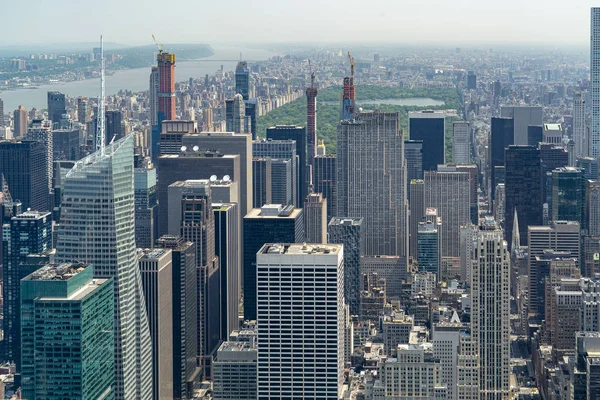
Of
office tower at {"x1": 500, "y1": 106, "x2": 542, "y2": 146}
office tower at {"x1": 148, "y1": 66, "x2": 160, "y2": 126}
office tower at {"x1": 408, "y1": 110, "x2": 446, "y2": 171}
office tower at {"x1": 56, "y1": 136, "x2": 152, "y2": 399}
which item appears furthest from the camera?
office tower at {"x1": 500, "y1": 106, "x2": 542, "y2": 146}

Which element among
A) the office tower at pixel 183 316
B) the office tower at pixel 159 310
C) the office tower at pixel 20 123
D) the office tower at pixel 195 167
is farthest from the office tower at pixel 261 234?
the office tower at pixel 20 123

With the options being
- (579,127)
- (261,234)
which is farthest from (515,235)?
(579,127)

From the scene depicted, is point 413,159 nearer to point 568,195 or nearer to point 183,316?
point 568,195

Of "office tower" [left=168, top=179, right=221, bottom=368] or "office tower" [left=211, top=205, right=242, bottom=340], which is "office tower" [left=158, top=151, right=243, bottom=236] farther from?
"office tower" [left=168, top=179, right=221, bottom=368]

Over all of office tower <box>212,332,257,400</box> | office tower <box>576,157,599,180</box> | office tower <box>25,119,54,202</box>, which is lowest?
office tower <box>212,332,257,400</box>

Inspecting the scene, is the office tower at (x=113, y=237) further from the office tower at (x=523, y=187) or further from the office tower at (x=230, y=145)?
the office tower at (x=523, y=187)

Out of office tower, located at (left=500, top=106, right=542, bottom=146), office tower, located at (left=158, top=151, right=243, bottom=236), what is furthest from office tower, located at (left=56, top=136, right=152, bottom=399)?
office tower, located at (left=500, top=106, right=542, bottom=146)
